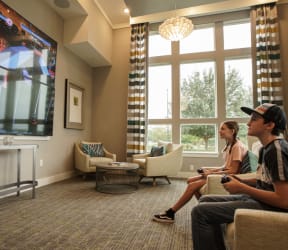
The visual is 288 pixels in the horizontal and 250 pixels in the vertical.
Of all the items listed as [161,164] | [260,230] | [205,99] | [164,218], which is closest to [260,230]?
[260,230]

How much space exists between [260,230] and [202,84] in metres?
4.27

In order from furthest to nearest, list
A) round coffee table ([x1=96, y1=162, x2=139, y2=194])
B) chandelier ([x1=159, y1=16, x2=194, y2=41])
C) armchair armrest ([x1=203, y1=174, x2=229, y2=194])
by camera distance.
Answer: chandelier ([x1=159, y1=16, x2=194, y2=41]) < round coffee table ([x1=96, y1=162, x2=139, y2=194]) < armchair armrest ([x1=203, y1=174, x2=229, y2=194])

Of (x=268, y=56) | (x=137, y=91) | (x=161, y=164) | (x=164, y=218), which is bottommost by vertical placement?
(x=164, y=218)

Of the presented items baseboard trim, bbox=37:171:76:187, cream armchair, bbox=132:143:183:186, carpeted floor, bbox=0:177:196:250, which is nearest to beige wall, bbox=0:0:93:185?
baseboard trim, bbox=37:171:76:187

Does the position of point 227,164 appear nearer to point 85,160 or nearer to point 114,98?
point 85,160

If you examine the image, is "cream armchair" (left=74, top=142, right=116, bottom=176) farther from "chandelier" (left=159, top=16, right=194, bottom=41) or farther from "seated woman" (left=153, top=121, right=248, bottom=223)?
"chandelier" (left=159, top=16, right=194, bottom=41)

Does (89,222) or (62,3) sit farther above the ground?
(62,3)

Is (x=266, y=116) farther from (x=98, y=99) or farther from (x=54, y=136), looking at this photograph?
(x=98, y=99)

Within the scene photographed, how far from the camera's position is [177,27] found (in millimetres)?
3680

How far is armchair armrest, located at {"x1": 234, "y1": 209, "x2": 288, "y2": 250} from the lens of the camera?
88 cm

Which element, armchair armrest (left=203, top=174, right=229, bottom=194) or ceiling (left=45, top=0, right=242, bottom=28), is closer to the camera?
armchair armrest (left=203, top=174, right=229, bottom=194)

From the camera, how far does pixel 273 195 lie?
3.28 ft

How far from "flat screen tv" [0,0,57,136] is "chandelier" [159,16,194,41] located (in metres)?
2.20

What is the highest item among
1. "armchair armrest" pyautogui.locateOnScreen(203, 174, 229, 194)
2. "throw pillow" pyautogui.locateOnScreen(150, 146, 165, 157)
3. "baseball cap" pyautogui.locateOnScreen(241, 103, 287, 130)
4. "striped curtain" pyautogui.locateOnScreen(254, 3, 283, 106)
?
"striped curtain" pyautogui.locateOnScreen(254, 3, 283, 106)
